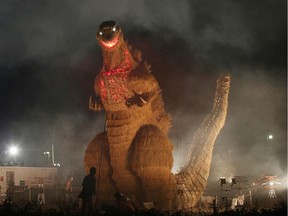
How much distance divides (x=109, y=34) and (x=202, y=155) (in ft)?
19.9

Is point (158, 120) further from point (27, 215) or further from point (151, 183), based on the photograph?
point (27, 215)

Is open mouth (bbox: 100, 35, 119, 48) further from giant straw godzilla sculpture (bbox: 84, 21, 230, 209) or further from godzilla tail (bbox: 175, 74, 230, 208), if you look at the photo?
godzilla tail (bbox: 175, 74, 230, 208)

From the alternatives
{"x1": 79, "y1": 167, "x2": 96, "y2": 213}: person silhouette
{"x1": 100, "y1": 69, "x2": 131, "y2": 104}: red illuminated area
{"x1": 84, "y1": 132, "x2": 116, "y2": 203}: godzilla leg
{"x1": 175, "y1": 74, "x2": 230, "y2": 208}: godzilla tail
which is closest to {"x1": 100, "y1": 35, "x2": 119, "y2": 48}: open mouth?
{"x1": 100, "y1": 69, "x2": 131, "y2": 104}: red illuminated area

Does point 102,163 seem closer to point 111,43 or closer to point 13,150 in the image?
point 111,43

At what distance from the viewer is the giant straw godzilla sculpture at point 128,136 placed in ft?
46.7

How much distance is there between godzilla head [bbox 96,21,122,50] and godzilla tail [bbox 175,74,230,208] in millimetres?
5198

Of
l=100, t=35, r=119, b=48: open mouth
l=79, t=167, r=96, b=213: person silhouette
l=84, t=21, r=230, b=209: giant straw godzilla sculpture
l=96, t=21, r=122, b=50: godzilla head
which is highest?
l=96, t=21, r=122, b=50: godzilla head

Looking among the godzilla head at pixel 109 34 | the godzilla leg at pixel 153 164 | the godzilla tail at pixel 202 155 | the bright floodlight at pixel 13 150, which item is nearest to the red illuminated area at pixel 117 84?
the godzilla head at pixel 109 34

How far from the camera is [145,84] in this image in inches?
575

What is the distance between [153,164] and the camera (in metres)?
14.2

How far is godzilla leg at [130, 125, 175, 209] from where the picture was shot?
14164mm

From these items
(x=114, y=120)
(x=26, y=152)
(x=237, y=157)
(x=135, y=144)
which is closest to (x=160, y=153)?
(x=135, y=144)

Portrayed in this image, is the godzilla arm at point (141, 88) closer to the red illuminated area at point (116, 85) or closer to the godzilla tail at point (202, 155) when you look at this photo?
the red illuminated area at point (116, 85)

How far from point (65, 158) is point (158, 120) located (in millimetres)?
19325
